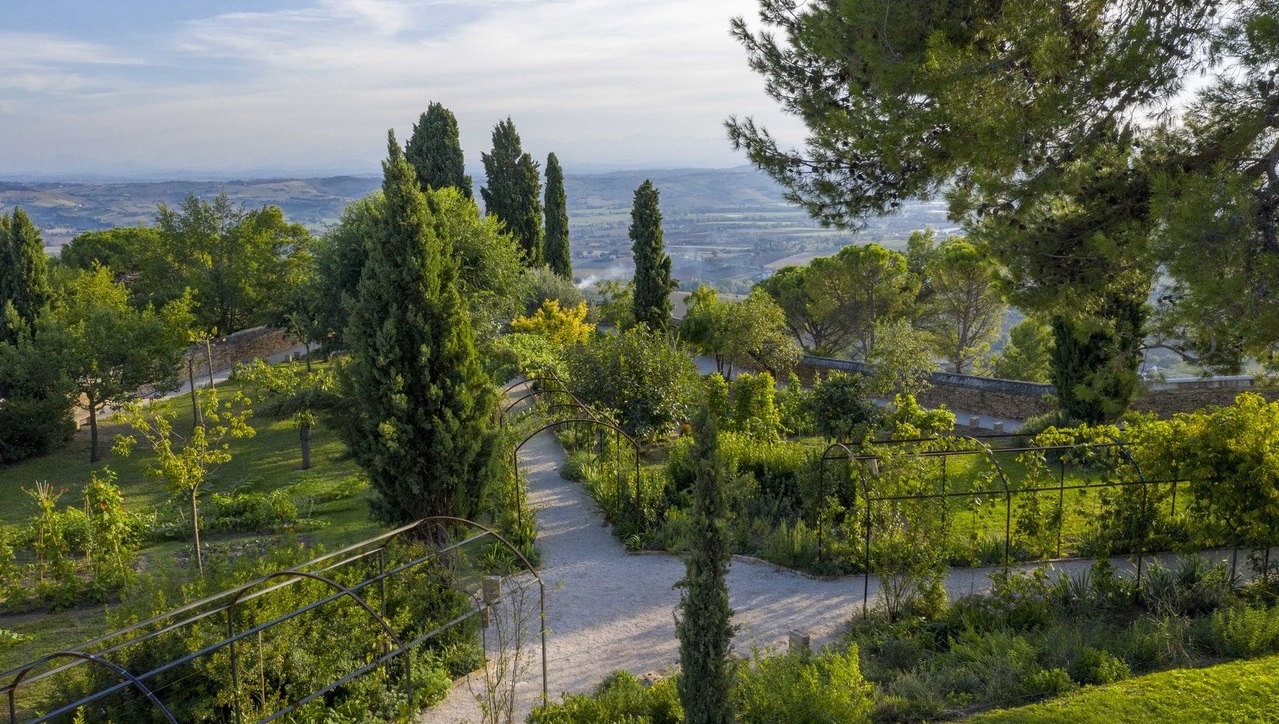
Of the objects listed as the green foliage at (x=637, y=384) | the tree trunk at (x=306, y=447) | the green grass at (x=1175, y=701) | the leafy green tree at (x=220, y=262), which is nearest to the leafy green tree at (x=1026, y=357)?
the green foliage at (x=637, y=384)

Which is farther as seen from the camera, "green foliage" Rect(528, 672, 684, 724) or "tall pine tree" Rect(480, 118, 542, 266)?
"tall pine tree" Rect(480, 118, 542, 266)

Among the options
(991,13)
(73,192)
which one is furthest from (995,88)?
(73,192)

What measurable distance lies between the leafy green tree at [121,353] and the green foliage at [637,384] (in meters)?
8.40

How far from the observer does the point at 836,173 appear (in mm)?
8195

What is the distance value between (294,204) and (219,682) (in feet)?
232

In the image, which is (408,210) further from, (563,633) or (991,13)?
(991,13)

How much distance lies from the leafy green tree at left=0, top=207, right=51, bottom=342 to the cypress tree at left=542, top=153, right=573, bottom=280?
13575 millimetres

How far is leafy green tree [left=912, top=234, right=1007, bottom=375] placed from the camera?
25.2 m

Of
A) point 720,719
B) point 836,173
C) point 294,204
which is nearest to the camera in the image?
point 720,719

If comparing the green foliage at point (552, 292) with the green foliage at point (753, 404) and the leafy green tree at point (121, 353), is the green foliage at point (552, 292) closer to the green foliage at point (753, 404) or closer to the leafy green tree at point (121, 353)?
the leafy green tree at point (121, 353)

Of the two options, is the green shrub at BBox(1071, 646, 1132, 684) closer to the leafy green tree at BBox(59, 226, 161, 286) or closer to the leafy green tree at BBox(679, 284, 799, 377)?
the leafy green tree at BBox(679, 284, 799, 377)

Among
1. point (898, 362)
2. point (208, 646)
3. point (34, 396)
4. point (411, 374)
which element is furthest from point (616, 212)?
point (208, 646)

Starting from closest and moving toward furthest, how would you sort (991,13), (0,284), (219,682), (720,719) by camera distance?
(720,719) → (219,682) → (991,13) → (0,284)

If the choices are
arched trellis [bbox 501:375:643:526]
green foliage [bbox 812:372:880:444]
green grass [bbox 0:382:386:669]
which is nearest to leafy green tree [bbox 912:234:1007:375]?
green foliage [bbox 812:372:880:444]
